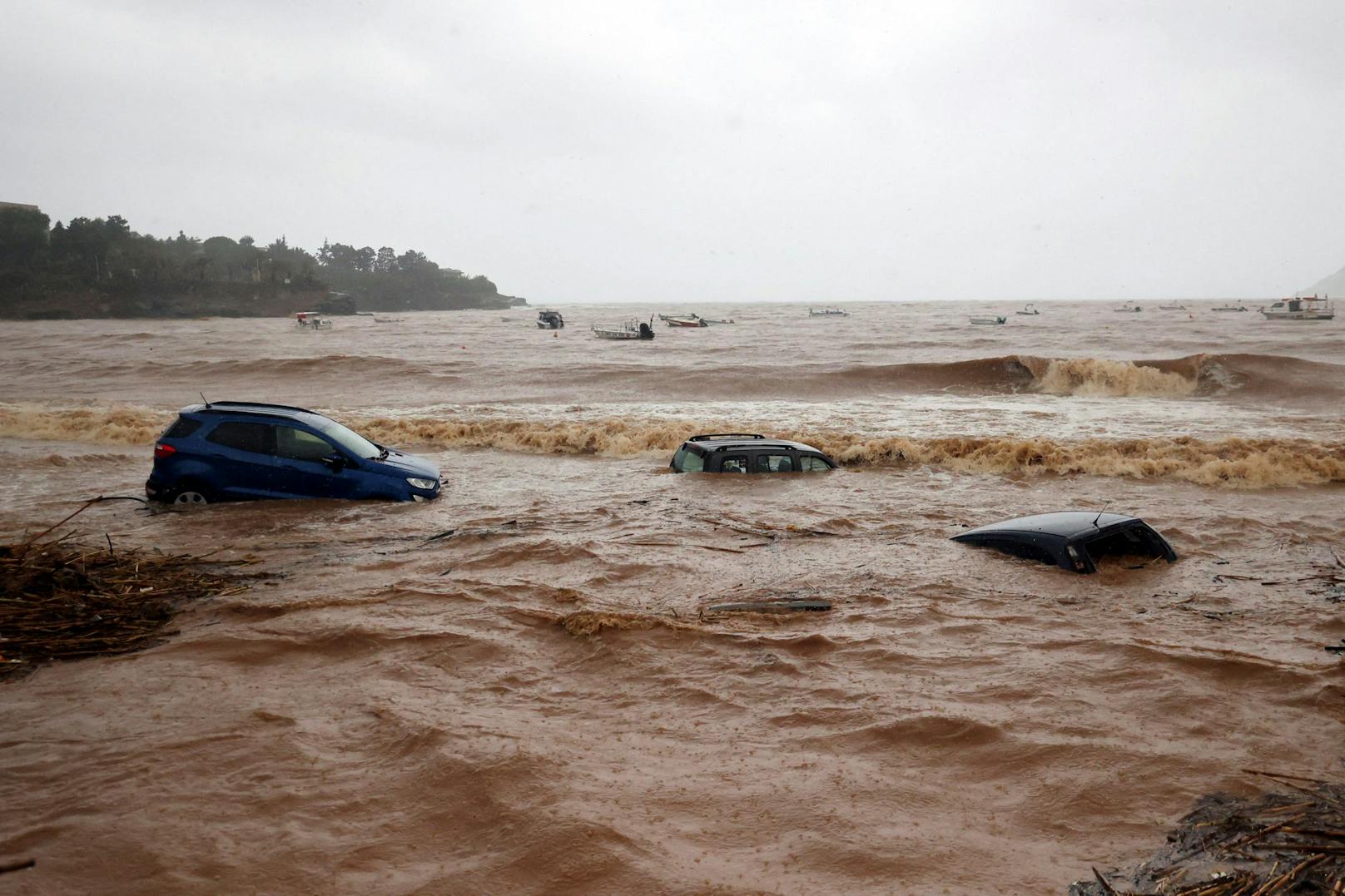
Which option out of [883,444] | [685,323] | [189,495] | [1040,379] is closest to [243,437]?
[189,495]

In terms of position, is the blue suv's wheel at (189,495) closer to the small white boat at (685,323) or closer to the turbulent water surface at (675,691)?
the turbulent water surface at (675,691)

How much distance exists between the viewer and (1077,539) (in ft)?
29.3

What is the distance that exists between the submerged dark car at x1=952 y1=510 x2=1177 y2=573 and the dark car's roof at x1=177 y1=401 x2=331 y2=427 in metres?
8.98

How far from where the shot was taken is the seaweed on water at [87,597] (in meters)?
6.77

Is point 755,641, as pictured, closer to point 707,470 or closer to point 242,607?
point 242,607

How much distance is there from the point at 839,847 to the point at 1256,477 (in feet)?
47.8

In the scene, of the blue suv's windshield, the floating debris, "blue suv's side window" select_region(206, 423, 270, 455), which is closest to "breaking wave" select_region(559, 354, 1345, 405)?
the blue suv's windshield

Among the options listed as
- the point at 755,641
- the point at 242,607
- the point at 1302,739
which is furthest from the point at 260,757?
the point at 1302,739

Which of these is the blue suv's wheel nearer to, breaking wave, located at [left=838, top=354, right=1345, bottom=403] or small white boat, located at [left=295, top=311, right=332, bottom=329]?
breaking wave, located at [left=838, top=354, right=1345, bottom=403]

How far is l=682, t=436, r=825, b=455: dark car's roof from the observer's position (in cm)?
1409

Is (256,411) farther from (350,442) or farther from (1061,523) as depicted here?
(1061,523)

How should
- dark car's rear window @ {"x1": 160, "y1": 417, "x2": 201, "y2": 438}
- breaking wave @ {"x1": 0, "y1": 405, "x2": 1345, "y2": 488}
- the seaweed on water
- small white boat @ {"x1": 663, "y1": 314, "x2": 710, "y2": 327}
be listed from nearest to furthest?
the seaweed on water < dark car's rear window @ {"x1": 160, "y1": 417, "x2": 201, "y2": 438} < breaking wave @ {"x1": 0, "y1": 405, "x2": 1345, "y2": 488} < small white boat @ {"x1": 663, "y1": 314, "x2": 710, "y2": 327}

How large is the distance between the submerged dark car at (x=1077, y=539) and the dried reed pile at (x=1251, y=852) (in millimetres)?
4308

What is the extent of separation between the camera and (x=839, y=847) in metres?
4.37
